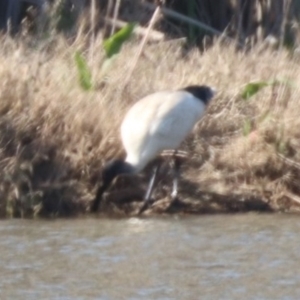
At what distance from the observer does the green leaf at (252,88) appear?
9.30 metres

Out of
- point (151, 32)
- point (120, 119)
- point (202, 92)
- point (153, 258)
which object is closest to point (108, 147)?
point (120, 119)

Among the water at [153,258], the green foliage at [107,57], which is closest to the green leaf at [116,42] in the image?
the green foliage at [107,57]

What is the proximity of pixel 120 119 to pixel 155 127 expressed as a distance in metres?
0.48

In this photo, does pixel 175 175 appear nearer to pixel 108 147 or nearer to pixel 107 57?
pixel 108 147

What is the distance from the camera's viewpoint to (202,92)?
28.7 ft

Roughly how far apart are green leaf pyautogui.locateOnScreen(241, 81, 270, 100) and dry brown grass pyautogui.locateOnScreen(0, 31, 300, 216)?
5 cm

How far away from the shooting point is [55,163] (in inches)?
331

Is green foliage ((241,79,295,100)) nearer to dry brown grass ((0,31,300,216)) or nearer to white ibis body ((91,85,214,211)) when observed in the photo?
dry brown grass ((0,31,300,216))

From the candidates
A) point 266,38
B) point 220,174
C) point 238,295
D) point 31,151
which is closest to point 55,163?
point 31,151

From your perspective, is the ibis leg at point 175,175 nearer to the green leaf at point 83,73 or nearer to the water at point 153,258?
the water at point 153,258

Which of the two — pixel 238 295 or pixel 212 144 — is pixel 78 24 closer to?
pixel 212 144

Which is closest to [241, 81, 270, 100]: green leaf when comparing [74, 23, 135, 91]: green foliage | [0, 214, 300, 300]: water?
[74, 23, 135, 91]: green foliage

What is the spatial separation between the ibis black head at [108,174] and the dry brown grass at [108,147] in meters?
0.12

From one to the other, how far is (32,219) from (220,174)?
1.40m
